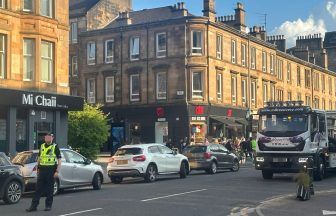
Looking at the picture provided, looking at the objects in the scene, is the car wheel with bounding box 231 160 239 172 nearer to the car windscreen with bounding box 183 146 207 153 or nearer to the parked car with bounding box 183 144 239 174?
the parked car with bounding box 183 144 239 174

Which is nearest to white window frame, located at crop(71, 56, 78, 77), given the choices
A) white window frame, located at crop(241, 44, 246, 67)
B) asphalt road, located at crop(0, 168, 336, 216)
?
white window frame, located at crop(241, 44, 246, 67)

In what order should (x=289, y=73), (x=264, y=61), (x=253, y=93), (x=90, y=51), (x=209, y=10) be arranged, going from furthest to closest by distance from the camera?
1. (x=289, y=73)
2. (x=264, y=61)
3. (x=253, y=93)
4. (x=90, y=51)
5. (x=209, y=10)

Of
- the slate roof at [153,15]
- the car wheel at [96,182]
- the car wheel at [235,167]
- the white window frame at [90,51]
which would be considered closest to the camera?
the car wheel at [96,182]

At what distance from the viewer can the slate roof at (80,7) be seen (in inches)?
2099

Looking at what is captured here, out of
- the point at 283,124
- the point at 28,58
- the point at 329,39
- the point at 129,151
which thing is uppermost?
the point at 329,39

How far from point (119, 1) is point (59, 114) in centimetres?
2940

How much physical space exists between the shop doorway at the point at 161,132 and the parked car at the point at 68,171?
26.5 meters

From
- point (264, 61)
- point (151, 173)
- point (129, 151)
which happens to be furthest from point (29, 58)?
point (264, 61)

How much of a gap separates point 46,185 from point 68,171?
4.72 metres

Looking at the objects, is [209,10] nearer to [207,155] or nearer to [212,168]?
[207,155]

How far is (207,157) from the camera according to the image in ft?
87.8

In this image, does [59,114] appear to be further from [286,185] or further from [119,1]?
[119,1]

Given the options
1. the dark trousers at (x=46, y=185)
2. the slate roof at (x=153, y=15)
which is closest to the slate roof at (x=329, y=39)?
the slate roof at (x=153, y=15)

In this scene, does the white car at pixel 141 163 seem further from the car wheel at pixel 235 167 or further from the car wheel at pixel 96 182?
the car wheel at pixel 235 167
